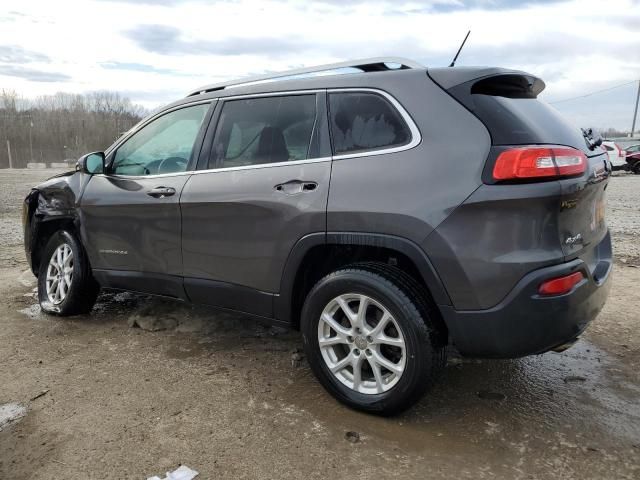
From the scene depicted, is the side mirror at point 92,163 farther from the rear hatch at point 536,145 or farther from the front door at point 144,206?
the rear hatch at point 536,145

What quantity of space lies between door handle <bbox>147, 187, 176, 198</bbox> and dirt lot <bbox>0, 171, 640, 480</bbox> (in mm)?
1124

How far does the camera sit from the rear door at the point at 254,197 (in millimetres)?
3010

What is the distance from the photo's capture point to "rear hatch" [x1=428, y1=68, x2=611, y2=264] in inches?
95.3

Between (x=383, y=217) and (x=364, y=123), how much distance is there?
57 cm

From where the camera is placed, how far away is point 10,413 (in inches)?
117

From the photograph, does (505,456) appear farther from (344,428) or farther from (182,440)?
(182,440)

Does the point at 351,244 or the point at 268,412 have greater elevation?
the point at 351,244

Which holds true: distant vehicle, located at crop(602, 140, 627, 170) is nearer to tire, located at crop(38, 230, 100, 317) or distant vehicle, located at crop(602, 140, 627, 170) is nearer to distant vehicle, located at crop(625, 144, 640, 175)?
distant vehicle, located at crop(625, 144, 640, 175)

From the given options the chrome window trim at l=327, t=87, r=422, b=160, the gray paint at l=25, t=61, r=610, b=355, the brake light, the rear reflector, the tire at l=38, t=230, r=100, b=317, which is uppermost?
the chrome window trim at l=327, t=87, r=422, b=160

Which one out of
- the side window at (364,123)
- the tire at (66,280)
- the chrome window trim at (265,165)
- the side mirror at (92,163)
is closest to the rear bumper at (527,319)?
the side window at (364,123)

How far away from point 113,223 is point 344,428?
7.90 feet

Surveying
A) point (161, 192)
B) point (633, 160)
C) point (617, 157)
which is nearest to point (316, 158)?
point (161, 192)

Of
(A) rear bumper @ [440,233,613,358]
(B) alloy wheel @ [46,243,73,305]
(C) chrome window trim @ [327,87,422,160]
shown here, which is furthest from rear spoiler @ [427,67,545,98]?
(B) alloy wheel @ [46,243,73,305]

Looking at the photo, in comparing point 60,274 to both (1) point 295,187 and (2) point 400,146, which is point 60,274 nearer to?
(1) point 295,187
